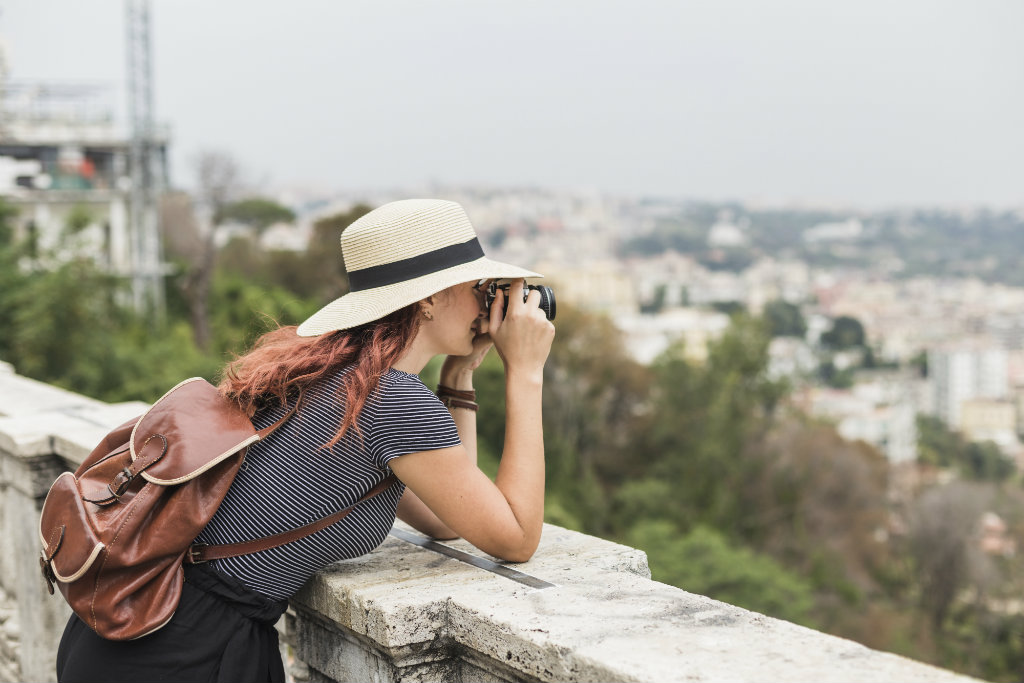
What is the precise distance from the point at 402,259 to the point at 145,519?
2.01 feet

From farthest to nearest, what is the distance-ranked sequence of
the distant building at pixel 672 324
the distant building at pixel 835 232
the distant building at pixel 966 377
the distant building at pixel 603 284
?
1. the distant building at pixel 835 232
2. the distant building at pixel 603 284
3. the distant building at pixel 966 377
4. the distant building at pixel 672 324

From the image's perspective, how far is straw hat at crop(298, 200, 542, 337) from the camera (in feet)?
6.03

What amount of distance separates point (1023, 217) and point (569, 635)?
99.4m

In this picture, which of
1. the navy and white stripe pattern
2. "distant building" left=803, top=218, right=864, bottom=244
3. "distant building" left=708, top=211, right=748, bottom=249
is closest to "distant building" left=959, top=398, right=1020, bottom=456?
"distant building" left=708, top=211, right=748, bottom=249

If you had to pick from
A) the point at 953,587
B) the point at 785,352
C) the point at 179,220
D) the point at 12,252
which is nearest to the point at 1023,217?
the point at 785,352

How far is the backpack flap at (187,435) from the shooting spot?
169 centimetres

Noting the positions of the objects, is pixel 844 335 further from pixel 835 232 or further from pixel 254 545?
pixel 254 545

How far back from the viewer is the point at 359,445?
175 cm

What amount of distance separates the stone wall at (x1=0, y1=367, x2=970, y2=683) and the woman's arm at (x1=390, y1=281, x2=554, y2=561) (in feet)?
0.27

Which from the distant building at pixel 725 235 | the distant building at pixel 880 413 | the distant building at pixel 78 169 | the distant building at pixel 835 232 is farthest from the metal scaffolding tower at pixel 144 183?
the distant building at pixel 835 232

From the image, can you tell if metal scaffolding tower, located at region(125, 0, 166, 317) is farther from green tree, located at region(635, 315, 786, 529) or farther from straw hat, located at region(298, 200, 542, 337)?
straw hat, located at region(298, 200, 542, 337)

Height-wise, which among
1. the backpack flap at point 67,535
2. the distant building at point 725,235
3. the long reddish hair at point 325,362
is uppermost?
the long reddish hair at point 325,362

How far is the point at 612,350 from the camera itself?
109 feet

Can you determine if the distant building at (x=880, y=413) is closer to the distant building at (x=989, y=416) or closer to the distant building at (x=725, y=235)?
the distant building at (x=989, y=416)
